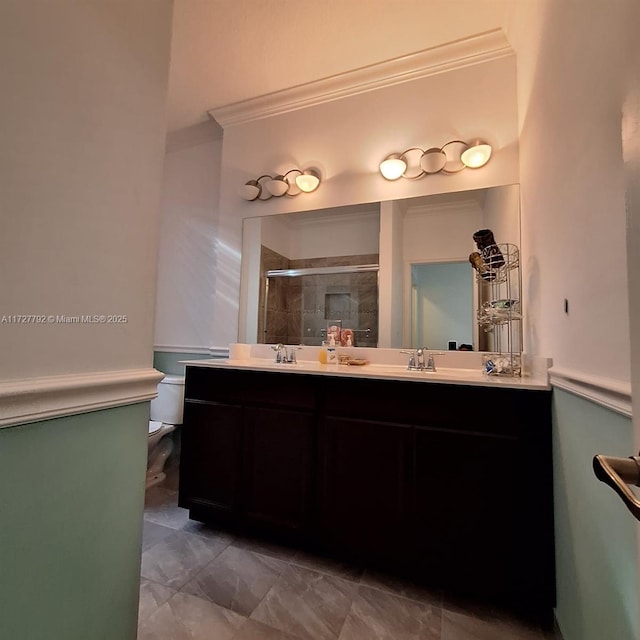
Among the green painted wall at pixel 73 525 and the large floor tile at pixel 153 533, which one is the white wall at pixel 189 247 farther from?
the green painted wall at pixel 73 525

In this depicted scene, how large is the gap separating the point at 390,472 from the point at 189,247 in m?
2.21

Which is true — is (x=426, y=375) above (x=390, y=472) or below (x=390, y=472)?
above

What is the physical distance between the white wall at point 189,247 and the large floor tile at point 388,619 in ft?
6.01

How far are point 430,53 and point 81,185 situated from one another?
6.58ft

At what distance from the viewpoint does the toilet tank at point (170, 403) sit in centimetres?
222

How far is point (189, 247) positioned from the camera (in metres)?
2.62

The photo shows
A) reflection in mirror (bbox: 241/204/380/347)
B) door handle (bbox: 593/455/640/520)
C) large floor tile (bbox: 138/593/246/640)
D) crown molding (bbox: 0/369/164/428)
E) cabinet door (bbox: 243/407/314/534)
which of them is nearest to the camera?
door handle (bbox: 593/455/640/520)

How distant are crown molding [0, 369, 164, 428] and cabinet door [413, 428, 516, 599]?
103cm

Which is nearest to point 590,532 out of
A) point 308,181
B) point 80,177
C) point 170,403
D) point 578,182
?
point 578,182

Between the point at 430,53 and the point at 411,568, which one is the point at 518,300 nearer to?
the point at 411,568

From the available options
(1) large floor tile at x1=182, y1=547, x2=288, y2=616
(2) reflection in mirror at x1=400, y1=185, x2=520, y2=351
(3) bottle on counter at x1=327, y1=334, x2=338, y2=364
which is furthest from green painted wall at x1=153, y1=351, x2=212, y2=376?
(2) reflection in mirror at x1=400, y1=185, x2=520, y2=351

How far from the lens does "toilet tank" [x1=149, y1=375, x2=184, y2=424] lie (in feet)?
7.28

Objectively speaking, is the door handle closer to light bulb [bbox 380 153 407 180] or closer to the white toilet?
light bulb [bbox 380 153 407 180]

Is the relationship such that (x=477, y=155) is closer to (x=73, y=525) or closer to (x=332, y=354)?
(x=332, y=354)
